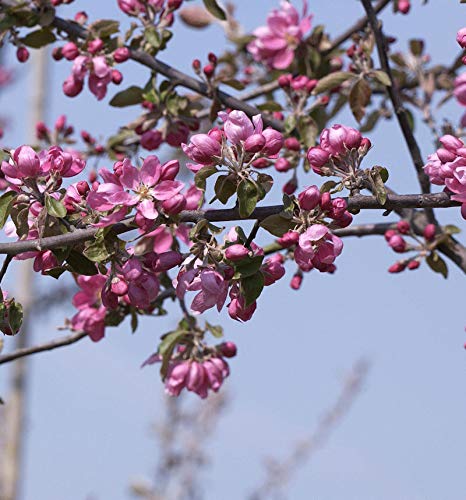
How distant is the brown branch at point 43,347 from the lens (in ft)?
8.81

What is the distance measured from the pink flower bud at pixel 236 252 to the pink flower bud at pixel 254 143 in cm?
19

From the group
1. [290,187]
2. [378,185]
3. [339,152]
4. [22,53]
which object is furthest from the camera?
[22,53]

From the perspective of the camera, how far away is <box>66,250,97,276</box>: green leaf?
6.36ft

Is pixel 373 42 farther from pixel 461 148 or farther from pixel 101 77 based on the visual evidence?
pixel 461 148

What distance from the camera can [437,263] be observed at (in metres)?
2.90

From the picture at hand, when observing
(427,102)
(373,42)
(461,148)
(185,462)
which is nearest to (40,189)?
(461,148)

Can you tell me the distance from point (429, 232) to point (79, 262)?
1.30 m

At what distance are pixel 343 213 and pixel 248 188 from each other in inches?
7.4

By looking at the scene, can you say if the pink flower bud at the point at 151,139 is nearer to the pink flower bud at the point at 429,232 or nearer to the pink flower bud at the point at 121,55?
the pink flower bud at the point at 121,55

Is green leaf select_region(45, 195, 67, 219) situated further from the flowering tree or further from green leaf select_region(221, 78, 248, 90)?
green leaf select_region(221, 78, 248, 90)

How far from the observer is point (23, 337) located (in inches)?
404

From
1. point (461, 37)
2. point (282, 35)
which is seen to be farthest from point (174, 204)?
point (282, 35)

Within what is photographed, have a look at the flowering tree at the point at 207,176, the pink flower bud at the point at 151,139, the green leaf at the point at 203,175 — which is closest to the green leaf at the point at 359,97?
the flowering tree at the point at 207,176

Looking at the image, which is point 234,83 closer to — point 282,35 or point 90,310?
point 282,35
